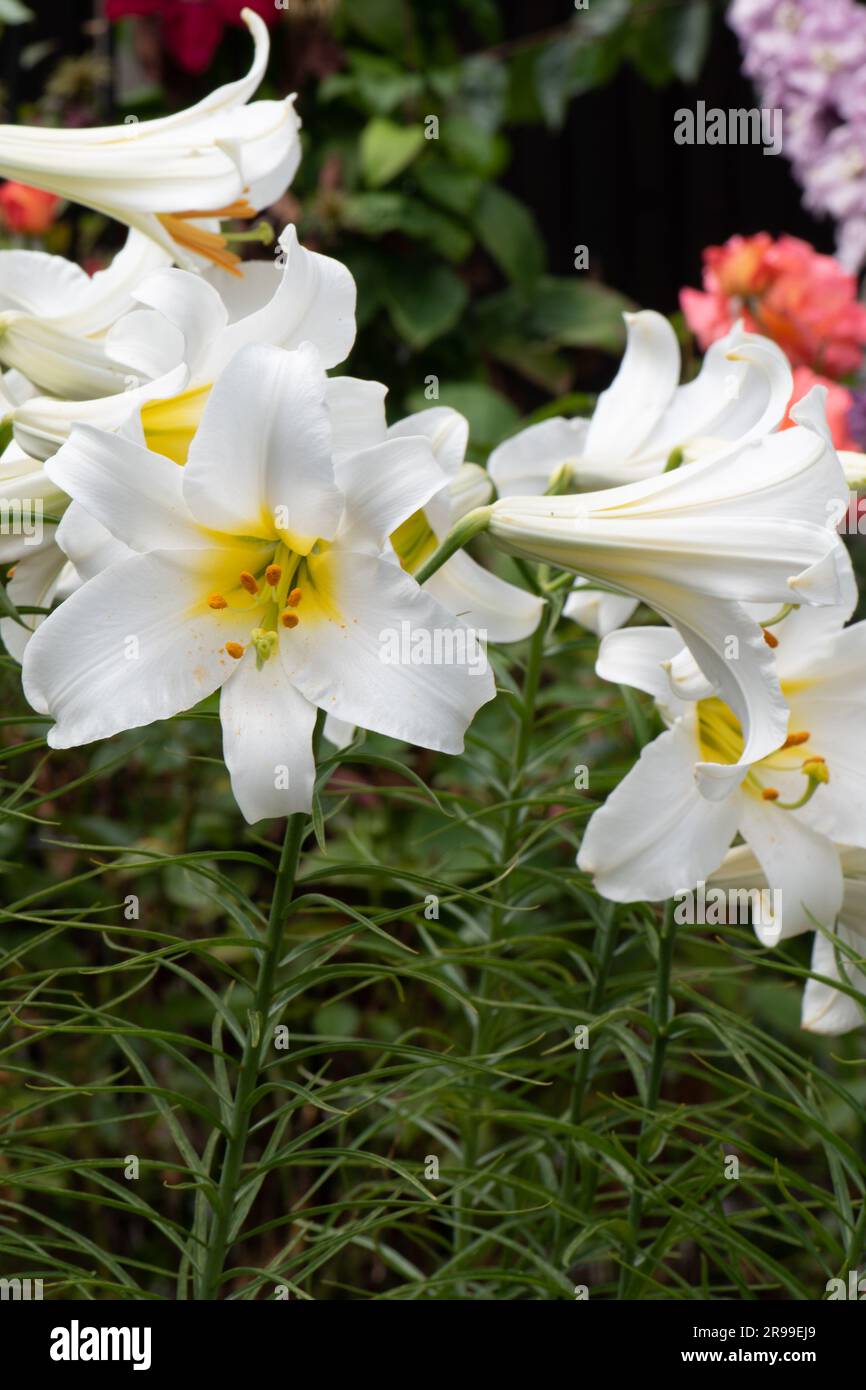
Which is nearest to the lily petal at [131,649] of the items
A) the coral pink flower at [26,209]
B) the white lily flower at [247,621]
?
the white lily flower at [247,621]

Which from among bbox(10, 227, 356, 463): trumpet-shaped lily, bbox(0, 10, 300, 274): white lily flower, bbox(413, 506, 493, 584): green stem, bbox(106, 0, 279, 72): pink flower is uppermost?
bbox(106, 0, 279, 72): pink flower

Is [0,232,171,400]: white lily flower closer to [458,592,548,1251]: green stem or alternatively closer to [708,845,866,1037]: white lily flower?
[458,592,548,1251]: green stem

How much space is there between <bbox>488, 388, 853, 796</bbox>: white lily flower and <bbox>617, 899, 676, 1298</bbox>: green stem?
124 millimetres

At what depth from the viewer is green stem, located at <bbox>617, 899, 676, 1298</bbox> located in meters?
Answer: 0.78

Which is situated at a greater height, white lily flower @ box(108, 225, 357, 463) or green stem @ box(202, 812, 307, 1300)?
white lily flower @ box(108, 225, 357, 463)

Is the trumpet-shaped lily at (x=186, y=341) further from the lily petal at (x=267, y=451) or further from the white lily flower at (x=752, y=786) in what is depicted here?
the white lily flower at (x=752, y=786)

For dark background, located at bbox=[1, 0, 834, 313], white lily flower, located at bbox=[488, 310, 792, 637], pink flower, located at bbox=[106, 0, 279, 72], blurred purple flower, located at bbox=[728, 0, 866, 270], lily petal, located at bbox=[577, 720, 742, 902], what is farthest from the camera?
dark background, located at bbox=[1, 0, 834, 313]

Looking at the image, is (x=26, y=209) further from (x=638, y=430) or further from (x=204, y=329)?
(x=204, y=329)

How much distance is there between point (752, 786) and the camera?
0.78m

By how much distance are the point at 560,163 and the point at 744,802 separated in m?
2.92

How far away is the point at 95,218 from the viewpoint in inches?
94.3

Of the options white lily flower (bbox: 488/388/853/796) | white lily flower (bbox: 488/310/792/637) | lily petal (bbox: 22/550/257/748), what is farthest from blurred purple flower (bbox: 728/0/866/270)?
lily petal (bbox: 22/550/257/748)

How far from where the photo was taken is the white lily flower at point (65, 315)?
0.74 meters
